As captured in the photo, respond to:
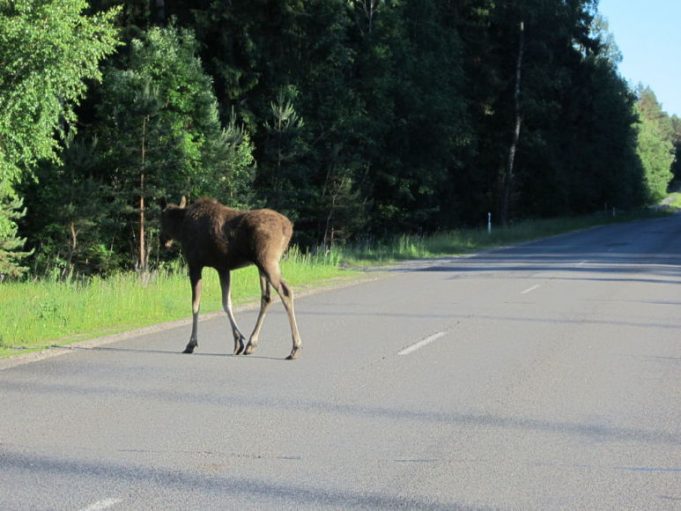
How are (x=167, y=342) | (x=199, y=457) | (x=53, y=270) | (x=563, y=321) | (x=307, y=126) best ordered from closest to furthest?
(x=199, y=457), (x=167, y=342), (x=563, y=321), (x=53, y=270), (x=307, y=126)

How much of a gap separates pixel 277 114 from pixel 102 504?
29254 mm

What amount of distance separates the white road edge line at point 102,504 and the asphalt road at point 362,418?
0.7 inches

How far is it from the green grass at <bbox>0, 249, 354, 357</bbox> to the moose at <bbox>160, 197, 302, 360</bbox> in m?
2.07

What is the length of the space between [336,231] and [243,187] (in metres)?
8.20

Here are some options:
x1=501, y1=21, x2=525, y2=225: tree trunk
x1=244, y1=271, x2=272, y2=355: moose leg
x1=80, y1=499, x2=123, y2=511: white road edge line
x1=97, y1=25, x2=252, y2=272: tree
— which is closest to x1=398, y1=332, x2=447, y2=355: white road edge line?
x1=244, y1=271, x2=272, y2=355: moose leg

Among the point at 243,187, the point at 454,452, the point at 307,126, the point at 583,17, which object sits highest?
the point at 583,17

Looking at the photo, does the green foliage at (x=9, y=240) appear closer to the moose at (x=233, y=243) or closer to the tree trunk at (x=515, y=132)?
the moose at (x=233, y=243)

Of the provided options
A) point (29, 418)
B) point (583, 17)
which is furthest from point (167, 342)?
point (583, 17)

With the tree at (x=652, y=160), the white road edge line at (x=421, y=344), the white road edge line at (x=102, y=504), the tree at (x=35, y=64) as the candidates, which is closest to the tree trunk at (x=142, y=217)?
the tree at (x=35, y=64)

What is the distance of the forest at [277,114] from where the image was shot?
21.9m

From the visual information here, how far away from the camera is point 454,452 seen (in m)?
6.70

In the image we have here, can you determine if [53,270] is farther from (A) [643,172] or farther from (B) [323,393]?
(A) [643,172]

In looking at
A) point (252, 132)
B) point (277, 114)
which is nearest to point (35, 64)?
point (277, 114)

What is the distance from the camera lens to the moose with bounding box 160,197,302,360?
35.2 feet
